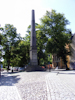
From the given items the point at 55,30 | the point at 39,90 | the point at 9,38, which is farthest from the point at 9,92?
the point at 9,38

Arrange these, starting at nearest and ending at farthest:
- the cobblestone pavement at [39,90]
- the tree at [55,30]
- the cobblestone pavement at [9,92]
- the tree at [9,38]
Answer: the cobblestone pavement at [39,90]
the cobblestone pavement at [9,92]
the tree at [55,30]
the tree at [9,38]

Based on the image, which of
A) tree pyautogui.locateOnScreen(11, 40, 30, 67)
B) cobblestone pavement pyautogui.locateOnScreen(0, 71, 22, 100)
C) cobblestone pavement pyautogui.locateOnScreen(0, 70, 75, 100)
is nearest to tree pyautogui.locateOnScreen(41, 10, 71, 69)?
tree pyautogui.locateOnScreen(11, 40, 30, 67)

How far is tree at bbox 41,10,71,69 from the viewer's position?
38938mm

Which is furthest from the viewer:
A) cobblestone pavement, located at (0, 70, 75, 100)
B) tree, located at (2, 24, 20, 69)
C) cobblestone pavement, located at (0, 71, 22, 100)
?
tree, located at (2, 24, 20, 69)

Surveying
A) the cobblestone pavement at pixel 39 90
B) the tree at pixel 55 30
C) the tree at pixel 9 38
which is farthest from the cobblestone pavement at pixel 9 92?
the tree at pixel 9 38

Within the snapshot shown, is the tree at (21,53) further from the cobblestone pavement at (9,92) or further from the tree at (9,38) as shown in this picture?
the cobblestone pavement at (9,92)

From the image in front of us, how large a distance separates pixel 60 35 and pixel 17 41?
581 inches

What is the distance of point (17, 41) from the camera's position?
155 ft

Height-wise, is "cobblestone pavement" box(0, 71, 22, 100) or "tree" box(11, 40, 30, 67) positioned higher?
"tree" box(11, 40, 30, 67)

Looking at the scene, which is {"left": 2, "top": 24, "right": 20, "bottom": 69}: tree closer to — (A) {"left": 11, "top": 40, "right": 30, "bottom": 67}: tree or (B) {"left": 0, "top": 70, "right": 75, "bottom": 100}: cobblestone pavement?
(A) {"left": 11, "top": 40, "right": 30, "bottom": 67}: tree

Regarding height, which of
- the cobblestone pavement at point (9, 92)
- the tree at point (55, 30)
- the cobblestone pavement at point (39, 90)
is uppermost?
the tree at point (55, 30)

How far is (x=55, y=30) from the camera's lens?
39.7 m

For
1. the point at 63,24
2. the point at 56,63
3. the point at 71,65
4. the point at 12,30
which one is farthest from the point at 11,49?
the point at 56,63

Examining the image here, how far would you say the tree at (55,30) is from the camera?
3894 cm
